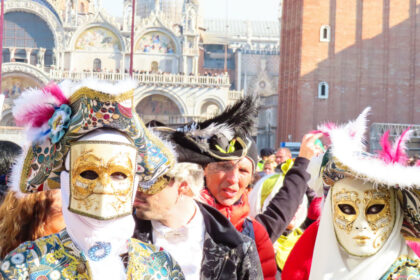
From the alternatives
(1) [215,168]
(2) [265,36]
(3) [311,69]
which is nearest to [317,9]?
(3) [311,69]

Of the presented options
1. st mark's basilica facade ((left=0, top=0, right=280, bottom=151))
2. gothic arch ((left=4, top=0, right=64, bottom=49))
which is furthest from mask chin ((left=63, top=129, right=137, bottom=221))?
gothic arch ((left=4, top=0, right=64, bottom=49))

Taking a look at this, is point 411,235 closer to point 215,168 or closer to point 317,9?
point 215,168

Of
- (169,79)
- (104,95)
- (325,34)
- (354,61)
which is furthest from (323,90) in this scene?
(104,95)

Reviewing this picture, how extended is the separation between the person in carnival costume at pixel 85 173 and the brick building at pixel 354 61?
29391mm

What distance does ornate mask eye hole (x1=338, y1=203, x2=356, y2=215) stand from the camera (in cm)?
324

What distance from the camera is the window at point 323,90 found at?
3172 cm

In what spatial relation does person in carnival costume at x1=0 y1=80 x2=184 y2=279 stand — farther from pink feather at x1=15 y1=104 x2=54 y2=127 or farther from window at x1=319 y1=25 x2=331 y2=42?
window at x1=319 y1=25 x2=331 y2=42

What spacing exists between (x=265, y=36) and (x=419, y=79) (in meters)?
43.4

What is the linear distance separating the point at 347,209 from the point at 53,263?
4.97 ft

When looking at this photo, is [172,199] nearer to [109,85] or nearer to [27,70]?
[109,85]

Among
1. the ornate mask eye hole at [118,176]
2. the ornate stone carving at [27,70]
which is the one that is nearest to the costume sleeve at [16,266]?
the ornate mask eye hole at [118,176]

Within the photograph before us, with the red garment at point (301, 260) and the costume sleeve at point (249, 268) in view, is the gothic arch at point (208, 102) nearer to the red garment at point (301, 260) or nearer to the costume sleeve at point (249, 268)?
the red garment at point (301, 260)

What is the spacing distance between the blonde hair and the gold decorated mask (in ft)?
1.85

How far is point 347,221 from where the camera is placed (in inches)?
126
